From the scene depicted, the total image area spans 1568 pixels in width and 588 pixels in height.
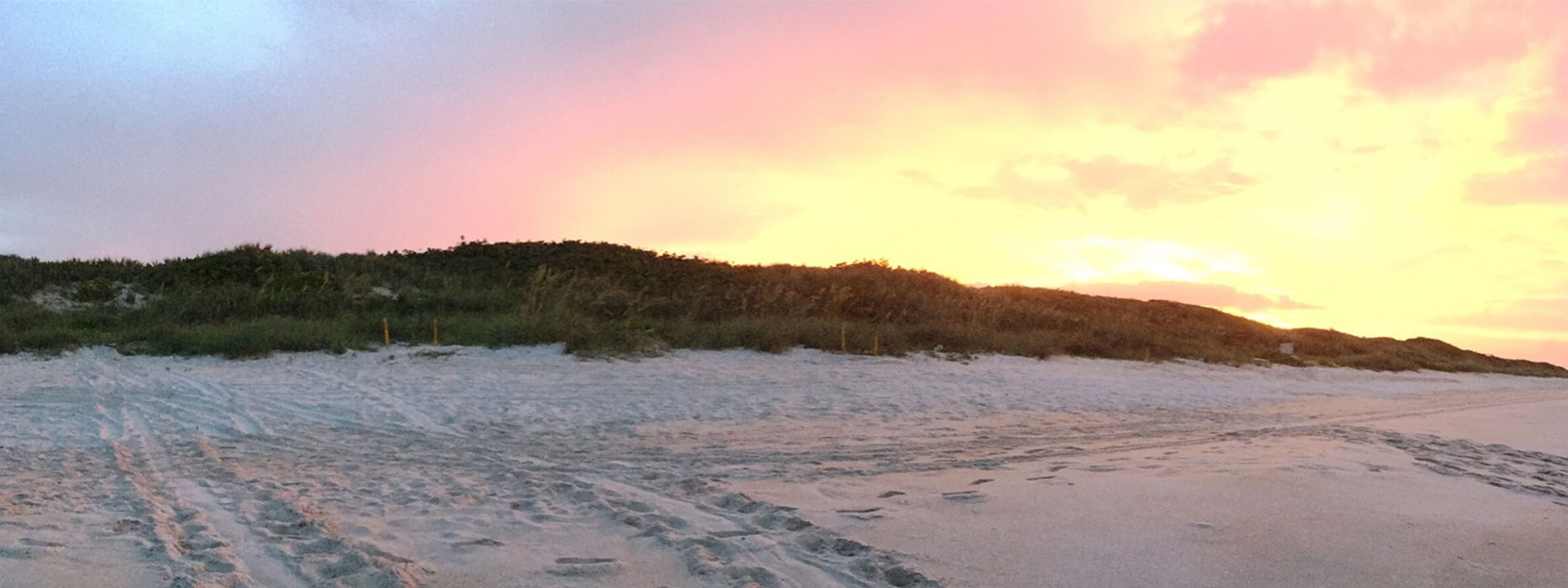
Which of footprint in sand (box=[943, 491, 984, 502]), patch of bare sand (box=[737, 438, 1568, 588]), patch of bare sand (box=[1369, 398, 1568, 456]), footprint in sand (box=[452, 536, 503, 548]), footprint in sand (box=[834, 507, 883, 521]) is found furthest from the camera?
patch of bare sand (box=[1369, 398, 1568, 456])

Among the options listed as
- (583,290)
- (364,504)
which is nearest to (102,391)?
(364,504)

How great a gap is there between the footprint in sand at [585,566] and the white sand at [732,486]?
19 mm

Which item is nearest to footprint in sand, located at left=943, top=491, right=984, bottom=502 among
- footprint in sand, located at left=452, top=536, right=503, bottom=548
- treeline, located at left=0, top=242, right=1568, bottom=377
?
footprint in sand, located at left=452, top=536, right=503, bottom=548

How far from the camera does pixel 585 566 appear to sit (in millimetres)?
4461

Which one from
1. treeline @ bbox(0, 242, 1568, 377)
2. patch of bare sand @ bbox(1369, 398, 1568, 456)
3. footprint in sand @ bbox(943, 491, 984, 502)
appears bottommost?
footprint in sand @ bbox(943, 491, 984, 502)

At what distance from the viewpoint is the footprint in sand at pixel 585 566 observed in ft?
14.3

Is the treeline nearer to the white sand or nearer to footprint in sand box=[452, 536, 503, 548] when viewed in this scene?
the white sand

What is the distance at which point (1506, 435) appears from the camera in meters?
9.74

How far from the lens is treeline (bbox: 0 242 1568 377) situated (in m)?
16.1

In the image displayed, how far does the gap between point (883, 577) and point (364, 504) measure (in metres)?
3.37

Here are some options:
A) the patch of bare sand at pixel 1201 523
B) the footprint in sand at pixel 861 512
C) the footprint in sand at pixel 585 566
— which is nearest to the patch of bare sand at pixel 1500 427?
the patch of bare sand at pixel 1201 523

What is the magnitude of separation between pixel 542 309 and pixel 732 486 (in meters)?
14.5

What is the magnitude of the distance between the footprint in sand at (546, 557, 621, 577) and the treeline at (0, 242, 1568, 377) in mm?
10690

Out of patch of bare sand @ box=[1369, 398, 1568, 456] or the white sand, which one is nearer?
the white sand
